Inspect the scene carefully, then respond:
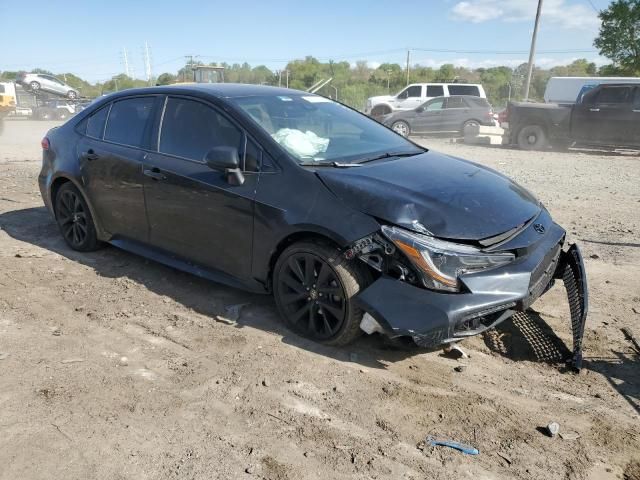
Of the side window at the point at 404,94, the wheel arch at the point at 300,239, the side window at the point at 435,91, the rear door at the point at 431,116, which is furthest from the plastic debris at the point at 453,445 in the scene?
the side window at the point at 404,94

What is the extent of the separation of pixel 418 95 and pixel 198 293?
19.9m

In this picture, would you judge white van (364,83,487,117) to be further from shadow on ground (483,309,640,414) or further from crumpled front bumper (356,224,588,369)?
crumpled front bumper (356,224,588,369)

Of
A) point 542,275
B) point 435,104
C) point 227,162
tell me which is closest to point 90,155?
point 227,162

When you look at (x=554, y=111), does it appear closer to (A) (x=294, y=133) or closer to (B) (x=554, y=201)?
(B) (x=554, y=201)

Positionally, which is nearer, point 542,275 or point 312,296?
point 542,275

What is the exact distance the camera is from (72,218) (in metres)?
5.52

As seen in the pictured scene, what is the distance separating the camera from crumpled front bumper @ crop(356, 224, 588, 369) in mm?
3045

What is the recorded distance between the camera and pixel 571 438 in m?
2.73

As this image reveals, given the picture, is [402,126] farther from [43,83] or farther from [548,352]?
[43,83]

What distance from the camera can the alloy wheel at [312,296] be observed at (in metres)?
3.45

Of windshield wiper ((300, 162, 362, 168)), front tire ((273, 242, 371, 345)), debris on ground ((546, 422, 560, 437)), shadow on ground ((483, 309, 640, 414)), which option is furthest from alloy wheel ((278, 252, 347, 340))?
debris on ground ((546, 422, 560, 437))

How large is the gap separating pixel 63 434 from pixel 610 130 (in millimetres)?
16051

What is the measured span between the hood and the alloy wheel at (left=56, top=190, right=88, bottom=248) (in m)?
3.02

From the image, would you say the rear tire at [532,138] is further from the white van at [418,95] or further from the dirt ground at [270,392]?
the dirt ground at [270,392]
